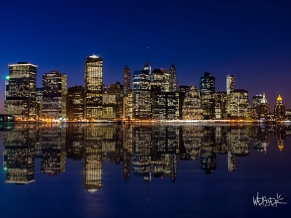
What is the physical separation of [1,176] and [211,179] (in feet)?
36.1

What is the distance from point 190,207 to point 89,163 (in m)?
12.0

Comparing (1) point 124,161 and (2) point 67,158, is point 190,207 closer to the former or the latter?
(1) point 124,161

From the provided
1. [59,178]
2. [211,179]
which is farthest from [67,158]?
[211,179]

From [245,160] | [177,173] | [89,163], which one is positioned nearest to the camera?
[177,173]

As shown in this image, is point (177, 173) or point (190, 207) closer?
point (190, 207)

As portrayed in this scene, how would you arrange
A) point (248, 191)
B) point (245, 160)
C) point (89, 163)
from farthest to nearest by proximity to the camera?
1. point (245, 160)
2. point (89, 163)
3. point (248, 191)

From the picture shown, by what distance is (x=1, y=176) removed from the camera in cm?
1786

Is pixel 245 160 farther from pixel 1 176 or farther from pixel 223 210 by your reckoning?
pixel 1 176
